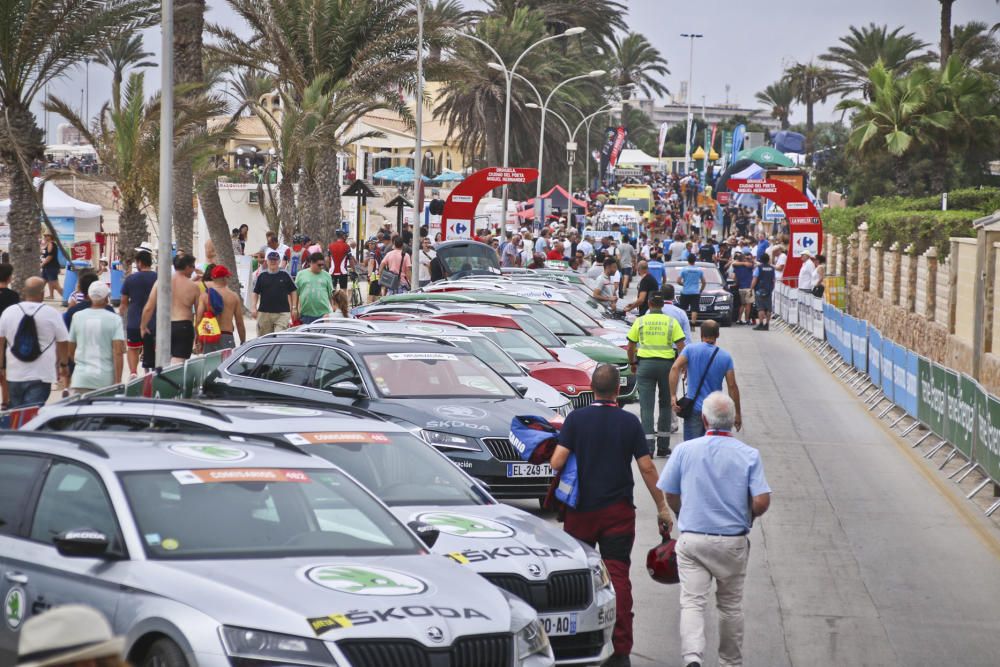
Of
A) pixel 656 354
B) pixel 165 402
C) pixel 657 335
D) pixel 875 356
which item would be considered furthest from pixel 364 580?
pixel 875 356

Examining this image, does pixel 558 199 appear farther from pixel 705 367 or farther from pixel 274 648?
pixel 274 648

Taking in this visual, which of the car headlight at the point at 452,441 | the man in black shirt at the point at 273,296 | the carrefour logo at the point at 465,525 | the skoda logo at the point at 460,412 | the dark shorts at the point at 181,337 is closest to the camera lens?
the carrefour logo at the point at 465,525

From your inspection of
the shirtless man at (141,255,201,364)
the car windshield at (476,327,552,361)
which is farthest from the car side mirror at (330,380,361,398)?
the car windshield at (476,327,552,361)

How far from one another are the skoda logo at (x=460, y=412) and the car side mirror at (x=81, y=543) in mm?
6293

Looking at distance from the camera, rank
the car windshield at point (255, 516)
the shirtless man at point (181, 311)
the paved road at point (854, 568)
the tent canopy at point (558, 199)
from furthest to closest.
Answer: the tent canopy at point (558, 199) < the shirtless man at point (181, 311) < the paved road at point (854, 568) < the car windshield at point (255, 516)

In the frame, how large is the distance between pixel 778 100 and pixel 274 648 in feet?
407

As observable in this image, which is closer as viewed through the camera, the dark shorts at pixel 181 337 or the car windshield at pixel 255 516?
the car windshield at pixel 255 516

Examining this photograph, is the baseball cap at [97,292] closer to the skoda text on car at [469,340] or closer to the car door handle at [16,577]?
the skoda text on car at [469,340]

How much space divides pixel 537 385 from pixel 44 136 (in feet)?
37.9

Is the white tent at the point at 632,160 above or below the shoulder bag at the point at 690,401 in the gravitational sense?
above

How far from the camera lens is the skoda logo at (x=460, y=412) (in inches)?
484

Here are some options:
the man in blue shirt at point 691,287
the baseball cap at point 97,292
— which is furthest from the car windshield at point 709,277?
the baseball cap at point 97,292

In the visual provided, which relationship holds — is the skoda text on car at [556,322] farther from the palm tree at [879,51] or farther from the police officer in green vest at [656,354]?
the palm tree at [879,51]

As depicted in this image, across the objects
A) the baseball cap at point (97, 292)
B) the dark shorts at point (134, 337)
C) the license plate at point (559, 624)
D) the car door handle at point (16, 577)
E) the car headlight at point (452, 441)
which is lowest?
the license plate at point (559, 624)
